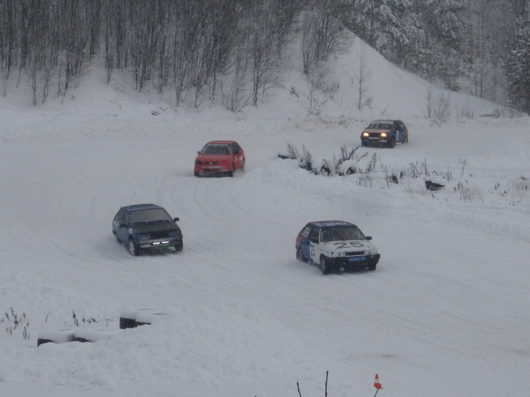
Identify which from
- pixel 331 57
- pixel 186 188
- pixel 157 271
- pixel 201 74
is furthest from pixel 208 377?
pixel 331 57

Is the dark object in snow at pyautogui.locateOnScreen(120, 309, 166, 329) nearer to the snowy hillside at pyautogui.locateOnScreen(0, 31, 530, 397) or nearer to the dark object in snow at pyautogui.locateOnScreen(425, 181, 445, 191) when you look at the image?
the snowy hillside at pyautogui.locateOnScreen(0, 31, 530, 397)

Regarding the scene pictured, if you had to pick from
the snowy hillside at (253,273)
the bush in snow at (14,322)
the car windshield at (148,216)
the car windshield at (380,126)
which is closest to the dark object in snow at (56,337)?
the snowy hillside at (253,273)

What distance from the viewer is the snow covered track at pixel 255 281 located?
1135cm

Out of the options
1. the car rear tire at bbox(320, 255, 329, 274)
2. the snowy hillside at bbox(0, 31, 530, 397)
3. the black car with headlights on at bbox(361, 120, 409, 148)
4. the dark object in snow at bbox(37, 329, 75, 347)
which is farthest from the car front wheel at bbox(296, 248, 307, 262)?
the black car with headlights on at bbox(361, 120, 409, 148)

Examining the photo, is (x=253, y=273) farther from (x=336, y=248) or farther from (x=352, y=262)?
(x=352, y=262)

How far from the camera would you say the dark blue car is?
23.9 m

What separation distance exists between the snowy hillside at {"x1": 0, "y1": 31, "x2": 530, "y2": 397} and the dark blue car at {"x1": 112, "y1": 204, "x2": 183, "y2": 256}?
1.29 ft

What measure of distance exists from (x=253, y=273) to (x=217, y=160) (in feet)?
56.9

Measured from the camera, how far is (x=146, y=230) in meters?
24.2

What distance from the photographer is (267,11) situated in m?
71.3

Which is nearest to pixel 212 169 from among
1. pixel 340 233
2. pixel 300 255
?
pixel 300 255

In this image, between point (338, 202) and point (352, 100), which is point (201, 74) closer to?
point (352, 100)

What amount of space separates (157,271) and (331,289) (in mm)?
4927

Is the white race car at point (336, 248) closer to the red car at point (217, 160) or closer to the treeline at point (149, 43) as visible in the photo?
the red car at point (217, 160)
